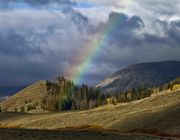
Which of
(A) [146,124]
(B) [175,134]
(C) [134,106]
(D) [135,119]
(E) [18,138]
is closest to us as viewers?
(E) [18,138]

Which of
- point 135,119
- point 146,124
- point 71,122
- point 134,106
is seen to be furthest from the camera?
point 134,106

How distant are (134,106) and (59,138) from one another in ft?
397

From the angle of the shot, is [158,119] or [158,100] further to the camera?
[158,100]

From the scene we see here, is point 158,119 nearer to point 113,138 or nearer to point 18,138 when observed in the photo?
point 113,138

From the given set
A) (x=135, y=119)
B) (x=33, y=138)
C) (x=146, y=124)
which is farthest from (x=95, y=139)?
(x=135, y=119)

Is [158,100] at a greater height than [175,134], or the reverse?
[158,100]

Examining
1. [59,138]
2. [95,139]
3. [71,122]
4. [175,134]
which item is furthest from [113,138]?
[71,122]

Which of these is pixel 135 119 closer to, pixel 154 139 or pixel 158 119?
pixel 158 119

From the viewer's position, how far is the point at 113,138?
70.1 m

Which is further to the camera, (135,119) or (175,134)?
(135,119)

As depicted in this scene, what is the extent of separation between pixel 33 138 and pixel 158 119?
56.2 meters

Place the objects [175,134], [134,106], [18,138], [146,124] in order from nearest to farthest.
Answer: [18,138]
[175,134]
[146,124]
[134,106]

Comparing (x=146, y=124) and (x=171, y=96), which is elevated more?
(x=171, y=96)

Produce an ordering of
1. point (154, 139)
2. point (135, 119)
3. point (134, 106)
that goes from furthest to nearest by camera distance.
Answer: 1. point (134, 106)
2. point (135, 119)
3. point (154, 139)
